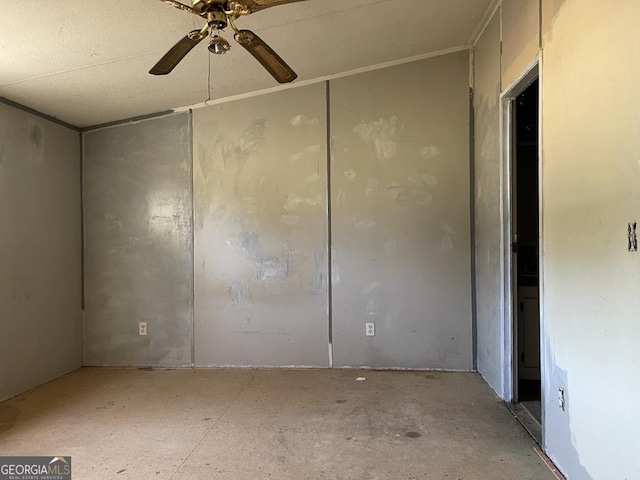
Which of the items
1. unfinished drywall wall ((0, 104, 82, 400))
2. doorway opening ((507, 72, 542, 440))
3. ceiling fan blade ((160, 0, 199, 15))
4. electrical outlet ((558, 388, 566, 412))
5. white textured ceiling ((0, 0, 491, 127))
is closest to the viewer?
ceiling fan blade ((160, 0, 199, 15))

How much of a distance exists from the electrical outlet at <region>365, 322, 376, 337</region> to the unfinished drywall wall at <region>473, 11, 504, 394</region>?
899 mm

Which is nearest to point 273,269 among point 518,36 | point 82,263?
point 82,263

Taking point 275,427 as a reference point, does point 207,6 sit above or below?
above

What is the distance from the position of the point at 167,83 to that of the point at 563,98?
2812 mm

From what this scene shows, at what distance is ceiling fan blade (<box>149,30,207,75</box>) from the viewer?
178 cm

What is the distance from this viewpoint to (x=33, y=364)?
11.1ft

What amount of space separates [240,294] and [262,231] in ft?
2.07

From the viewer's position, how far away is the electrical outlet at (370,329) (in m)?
3.68

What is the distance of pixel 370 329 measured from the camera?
12.1 feet

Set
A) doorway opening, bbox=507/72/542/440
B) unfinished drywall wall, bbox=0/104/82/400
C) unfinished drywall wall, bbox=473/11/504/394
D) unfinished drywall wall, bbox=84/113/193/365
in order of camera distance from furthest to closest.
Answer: unfinished drywall wall, bbox=84/113/193/365, unfinished drywall wall, bbox=0/104/82/400, unfinished drywall wall, bbox=473/11/504/394, doorway opening, bbox=507/72/542/440

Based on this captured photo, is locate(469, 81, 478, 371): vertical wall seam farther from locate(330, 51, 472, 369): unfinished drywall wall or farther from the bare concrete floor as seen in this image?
the bare concrete floor

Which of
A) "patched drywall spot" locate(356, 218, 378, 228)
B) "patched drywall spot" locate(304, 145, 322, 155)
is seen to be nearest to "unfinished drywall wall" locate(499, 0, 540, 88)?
"patched drywall spot" locate(356, 218, 378, 228)

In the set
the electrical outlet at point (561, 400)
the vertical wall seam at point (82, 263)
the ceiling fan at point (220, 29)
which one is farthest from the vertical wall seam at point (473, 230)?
the vertical wall seam at point (82, 263)

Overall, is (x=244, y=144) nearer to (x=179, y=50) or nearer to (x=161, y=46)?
(x=161, y=46)
